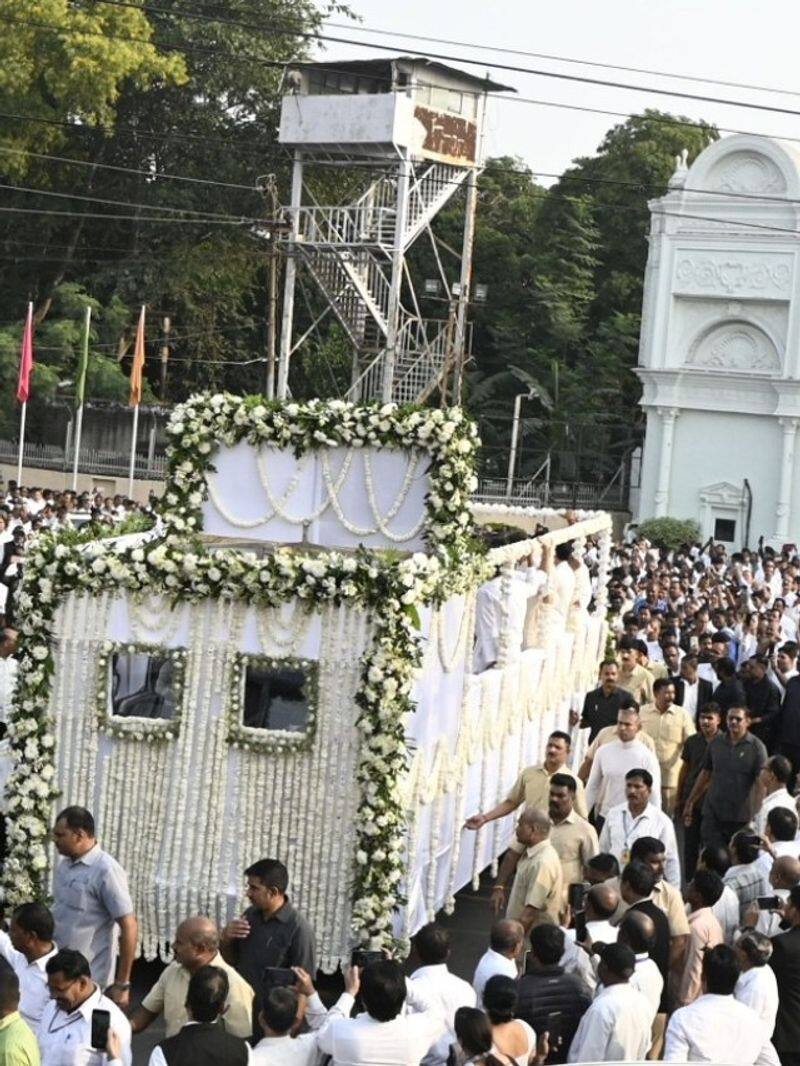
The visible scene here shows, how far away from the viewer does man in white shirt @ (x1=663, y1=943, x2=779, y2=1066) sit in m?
8.35

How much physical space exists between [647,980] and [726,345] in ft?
122

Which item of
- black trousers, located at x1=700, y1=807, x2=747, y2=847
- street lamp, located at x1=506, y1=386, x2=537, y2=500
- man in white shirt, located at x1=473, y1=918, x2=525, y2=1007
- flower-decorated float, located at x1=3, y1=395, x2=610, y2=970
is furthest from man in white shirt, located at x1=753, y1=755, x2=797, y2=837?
street lamp, located at x1=506, y1=386, x2=537, y2=500

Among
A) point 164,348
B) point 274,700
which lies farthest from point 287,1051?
point 164,348

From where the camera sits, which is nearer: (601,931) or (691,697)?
(601,931)

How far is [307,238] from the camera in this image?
4612 centimetres

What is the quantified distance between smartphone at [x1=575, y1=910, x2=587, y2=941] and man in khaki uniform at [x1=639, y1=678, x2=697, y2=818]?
5.96 meters

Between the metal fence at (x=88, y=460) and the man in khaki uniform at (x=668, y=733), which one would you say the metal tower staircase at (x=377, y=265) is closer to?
the metal fence at (x=88, y=460)

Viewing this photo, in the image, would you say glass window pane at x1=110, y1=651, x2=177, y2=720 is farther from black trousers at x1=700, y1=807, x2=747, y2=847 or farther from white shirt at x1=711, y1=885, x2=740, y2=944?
black trousers at x1=700, y1=807, x2=747, y2=847

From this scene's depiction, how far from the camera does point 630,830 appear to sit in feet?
38.3

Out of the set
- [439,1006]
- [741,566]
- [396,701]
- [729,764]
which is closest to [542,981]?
[439,1006]

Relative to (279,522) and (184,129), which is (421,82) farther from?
(279,522)

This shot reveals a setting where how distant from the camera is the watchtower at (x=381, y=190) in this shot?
43.3 meters

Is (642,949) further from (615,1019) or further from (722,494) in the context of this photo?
(722,494)

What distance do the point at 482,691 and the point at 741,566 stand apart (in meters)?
18.9
